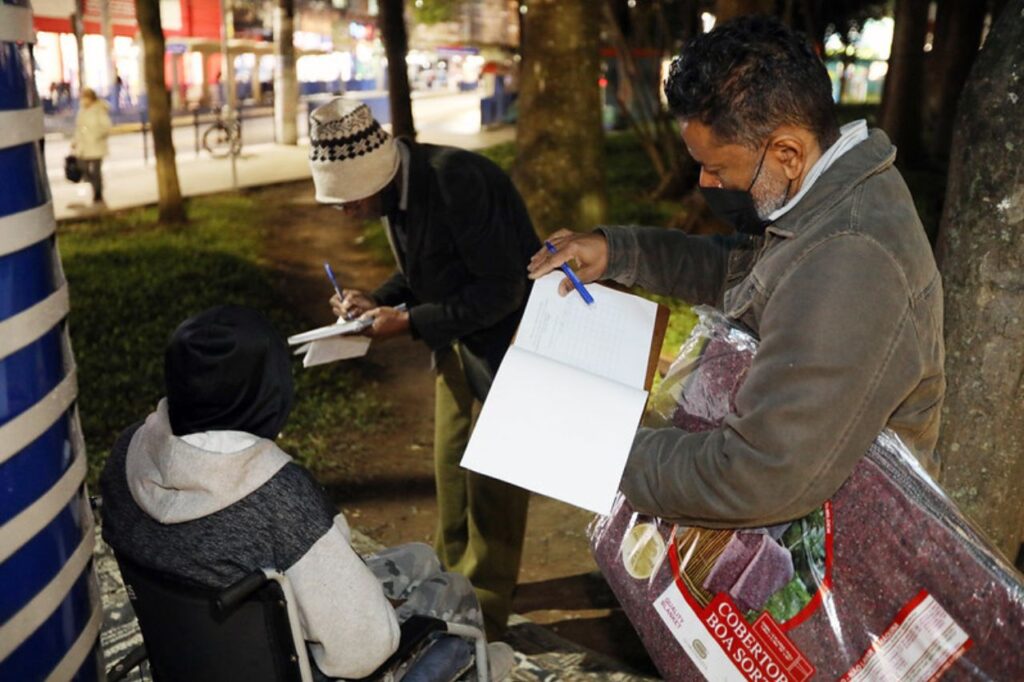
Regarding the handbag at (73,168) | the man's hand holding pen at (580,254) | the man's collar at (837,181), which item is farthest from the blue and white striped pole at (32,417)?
the handbag at (73,168)

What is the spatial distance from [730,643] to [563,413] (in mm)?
529

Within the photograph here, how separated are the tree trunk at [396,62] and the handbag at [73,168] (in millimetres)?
4233

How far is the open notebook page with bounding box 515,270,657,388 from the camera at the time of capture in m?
2.14

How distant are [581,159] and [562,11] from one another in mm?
995

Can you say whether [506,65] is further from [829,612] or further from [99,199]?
[829,612]

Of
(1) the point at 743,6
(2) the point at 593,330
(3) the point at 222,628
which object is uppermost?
(1) the point at 743,6

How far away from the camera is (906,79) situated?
17062mm

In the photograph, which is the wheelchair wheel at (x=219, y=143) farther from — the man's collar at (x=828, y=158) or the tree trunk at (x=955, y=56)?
the man's collar at (x=828, y=158)

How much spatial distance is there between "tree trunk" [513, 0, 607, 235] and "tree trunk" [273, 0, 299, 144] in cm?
1517

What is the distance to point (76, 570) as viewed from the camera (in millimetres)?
2287

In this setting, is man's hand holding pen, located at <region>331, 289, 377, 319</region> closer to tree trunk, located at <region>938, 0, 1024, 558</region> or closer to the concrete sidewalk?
tree trunk, located at <region>938, 0, 1024, 558</region>

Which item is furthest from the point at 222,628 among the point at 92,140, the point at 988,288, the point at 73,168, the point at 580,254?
the point at 92,140

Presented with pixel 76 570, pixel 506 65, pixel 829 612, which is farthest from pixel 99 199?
pixel 506 65

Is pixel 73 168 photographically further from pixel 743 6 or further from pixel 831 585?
pixel 831 585
